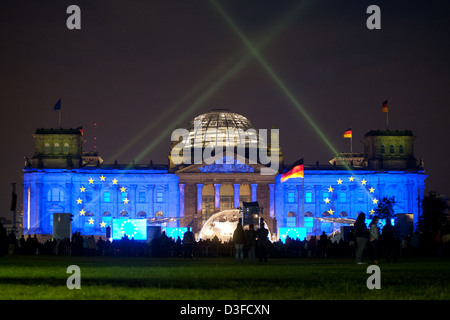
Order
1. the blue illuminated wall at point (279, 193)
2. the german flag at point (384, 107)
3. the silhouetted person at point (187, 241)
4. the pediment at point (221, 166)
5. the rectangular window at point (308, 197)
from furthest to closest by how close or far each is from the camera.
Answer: the rectangular window at point (308, 197)
the blue illuminated wall at point (279, 193)
the pediment at point (221, 166)
the german flag at point (384, 107)
the silhouetted person at point (187, 241)

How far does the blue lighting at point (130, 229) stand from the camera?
245 feet

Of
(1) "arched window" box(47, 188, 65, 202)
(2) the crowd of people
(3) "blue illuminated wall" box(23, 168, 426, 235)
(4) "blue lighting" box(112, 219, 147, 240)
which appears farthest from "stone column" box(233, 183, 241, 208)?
(2) the crowd of people

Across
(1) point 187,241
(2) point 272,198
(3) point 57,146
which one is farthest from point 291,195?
(1) point 187,241

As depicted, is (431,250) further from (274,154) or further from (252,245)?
(274,154)

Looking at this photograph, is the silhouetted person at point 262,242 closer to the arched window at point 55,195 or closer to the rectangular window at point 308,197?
the arched window at point 55,195

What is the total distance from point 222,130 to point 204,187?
80.0ft

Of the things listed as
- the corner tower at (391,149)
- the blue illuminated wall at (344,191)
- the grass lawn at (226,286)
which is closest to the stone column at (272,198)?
the blue illuminated wall at (344,191)

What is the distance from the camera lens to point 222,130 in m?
154

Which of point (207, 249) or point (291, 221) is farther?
point (291, 221)

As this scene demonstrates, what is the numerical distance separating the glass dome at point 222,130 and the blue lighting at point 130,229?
241 ft

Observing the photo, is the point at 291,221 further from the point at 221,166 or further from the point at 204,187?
the point at 204,187
